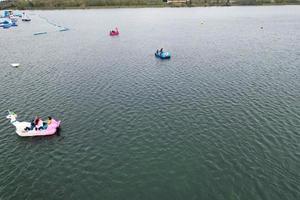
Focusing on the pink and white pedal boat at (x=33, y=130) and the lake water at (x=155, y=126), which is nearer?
the lake water at (x=155, y=126)

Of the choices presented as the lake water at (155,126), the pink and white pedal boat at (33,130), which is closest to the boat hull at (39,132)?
the pink and white pedal boat at (33,130)

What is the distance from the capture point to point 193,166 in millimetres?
32156

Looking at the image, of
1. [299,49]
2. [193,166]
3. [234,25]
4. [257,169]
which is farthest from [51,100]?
[234,25]

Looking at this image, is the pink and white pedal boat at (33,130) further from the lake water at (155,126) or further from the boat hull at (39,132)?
the lake water at (155,126)

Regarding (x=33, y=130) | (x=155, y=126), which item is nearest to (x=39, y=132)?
(x=33, y=130)

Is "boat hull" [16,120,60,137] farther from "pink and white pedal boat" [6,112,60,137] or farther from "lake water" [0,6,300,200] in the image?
"lake water" [0,6,300,200]

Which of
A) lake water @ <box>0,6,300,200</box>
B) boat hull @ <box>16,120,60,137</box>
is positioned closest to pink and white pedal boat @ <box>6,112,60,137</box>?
boat hull @ <box>16,120,60,137</box>

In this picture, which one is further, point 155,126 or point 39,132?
point 155,126

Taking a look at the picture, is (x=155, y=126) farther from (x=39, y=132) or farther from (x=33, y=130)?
(x=33, y=130)

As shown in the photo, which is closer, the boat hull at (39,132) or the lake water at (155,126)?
the lake water at (155,126)

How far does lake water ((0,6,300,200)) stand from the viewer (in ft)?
96.1

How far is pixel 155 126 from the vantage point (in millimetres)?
41125

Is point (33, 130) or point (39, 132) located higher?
point (33, 130)

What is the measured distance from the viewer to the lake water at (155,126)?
96.1 ft
